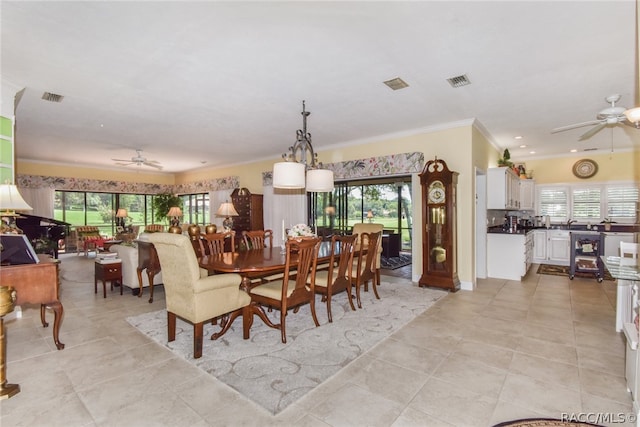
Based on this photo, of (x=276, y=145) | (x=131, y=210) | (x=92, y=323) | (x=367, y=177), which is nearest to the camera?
(x=92, y=323)

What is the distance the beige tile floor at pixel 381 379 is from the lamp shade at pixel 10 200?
1.32 meters

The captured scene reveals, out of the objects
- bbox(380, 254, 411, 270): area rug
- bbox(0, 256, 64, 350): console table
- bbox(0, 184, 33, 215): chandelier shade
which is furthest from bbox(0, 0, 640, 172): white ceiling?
bbox(380, 254, 411, 270): area rug

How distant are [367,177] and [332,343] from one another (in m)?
3.67

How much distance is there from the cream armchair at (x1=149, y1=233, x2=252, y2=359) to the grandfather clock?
10.7 feet

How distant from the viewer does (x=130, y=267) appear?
178 inches

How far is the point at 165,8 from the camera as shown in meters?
2.07

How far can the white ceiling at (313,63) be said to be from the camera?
2158mm

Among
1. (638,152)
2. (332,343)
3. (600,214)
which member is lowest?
(332,343)

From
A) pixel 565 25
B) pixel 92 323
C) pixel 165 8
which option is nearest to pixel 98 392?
pixel 92 323

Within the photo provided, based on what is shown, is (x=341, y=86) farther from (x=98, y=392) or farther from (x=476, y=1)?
(x=98, y=392)

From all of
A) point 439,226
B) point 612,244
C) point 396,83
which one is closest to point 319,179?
point 396,83

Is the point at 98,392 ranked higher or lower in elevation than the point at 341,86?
lower

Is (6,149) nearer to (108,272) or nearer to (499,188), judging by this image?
(108,272)

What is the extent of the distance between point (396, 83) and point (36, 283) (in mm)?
3959
